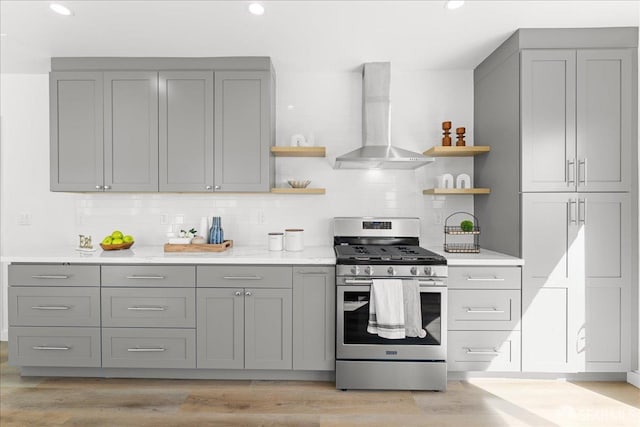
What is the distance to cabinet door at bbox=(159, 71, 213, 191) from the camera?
318cm

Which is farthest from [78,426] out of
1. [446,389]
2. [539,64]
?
[539,64]

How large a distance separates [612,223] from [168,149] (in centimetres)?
332

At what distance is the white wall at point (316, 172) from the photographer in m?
3.55

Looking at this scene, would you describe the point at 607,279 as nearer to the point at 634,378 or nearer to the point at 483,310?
the point at 634,378

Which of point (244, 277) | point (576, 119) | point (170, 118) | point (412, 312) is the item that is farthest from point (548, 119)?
point (170, 118)

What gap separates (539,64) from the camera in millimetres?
2777

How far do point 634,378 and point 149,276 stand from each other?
3437mm

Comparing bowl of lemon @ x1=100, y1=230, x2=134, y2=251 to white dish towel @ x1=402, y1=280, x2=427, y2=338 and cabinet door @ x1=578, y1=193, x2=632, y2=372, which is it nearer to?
white dish towel @ x1=402, y1=280, x2=427, y2=338

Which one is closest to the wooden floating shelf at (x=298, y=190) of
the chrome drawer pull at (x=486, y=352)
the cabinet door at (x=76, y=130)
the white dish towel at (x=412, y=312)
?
the white dish towel at (x=412, y=312)

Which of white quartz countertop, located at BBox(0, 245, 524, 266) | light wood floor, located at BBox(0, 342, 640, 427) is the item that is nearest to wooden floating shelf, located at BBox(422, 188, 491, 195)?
white quartz countertop, located at BBox(0, 245, 524, 266)

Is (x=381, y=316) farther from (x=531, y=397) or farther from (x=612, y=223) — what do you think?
(x=612, y=223)

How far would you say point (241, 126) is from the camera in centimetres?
319

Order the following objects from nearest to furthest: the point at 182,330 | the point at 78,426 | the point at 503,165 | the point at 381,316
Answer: the point at 78,426 < the point at 381,316 < the point at 182,330 < the point at 503,165

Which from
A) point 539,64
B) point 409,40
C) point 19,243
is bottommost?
point 19,243
